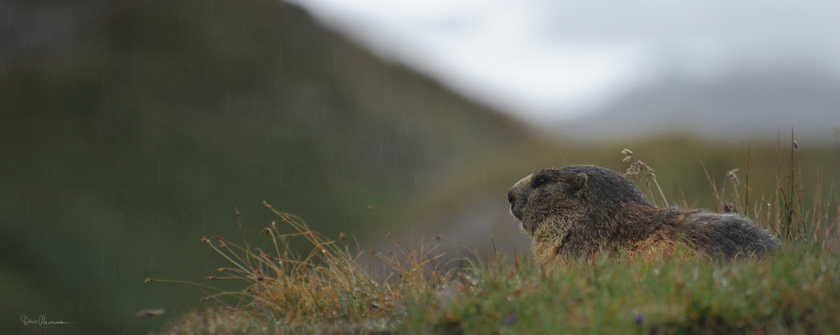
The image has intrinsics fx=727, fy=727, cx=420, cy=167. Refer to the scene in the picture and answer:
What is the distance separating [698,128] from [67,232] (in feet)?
64.3

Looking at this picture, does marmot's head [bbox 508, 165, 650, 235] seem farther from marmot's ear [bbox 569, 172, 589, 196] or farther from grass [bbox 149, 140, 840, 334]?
grass [bbox 149, 140, 840, 334]

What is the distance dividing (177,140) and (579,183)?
22796 millimetres

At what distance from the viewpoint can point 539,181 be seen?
699cm

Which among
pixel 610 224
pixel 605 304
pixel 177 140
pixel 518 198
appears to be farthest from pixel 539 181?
pixel 177 140

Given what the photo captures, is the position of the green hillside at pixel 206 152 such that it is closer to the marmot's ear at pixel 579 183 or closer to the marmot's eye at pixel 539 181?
the marmot's eye at pixel 539 181

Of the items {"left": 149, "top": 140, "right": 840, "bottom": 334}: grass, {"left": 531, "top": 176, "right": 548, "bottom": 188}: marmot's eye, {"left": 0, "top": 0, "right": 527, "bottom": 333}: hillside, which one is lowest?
{"left": 0, "top": 0, "right": 527, "bottom": 333}: hillside

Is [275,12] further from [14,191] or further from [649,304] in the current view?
[649,304]

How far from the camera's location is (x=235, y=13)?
34531mm

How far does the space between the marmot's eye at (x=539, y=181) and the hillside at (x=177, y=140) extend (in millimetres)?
14156

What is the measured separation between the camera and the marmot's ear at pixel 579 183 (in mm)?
6555

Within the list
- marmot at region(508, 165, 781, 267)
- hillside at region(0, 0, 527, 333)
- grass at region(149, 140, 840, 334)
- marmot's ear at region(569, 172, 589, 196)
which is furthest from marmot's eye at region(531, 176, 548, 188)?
hillside at region(0, 0, 527, 333)

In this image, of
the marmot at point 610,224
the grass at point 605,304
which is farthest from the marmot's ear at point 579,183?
the grass at point 605,304

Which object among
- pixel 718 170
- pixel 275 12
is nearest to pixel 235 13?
pixel 275 12

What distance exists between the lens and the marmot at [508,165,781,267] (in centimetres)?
563
